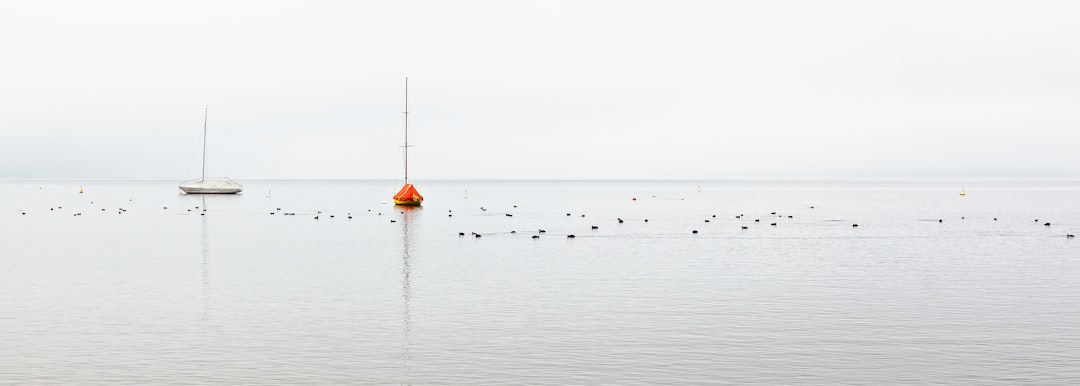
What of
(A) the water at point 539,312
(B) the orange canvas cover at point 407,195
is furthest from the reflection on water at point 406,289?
(B) the orange canvas cover at point 407,195

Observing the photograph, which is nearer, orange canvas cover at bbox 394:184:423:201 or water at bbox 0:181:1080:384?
→ water at bbox 0:181:1080:384

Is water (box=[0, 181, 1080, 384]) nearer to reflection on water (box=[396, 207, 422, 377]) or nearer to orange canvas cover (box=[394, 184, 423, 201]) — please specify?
reflection on water (box=[396, 207, 422, 377])

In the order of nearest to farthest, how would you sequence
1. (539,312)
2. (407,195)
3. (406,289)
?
(539,312), (406,289), (407,195)

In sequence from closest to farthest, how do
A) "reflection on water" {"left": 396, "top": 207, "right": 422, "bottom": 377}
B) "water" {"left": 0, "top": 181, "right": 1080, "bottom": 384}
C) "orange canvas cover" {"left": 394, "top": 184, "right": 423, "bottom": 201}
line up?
"water" {"left": 0, "top": 181, "right": 1080, "bottom": 384}
"reflection on water" {"left": 396, "top": 207, "right": 422, "bottom": 377}
"orange canvas cover" {"left": 394, "top": 184, "right": 423, "bottom": 201}

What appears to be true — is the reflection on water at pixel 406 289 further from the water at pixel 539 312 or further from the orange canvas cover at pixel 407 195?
the orange canvas cover at pixel 407 195

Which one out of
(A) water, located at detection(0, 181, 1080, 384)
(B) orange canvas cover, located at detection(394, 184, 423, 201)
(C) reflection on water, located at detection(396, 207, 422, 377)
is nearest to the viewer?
(A) water, located at detection(0, 181, 1080, 384)

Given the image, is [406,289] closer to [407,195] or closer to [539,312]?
[539,312]

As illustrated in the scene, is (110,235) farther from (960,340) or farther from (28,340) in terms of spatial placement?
(960,340)

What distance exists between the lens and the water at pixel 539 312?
27641mm

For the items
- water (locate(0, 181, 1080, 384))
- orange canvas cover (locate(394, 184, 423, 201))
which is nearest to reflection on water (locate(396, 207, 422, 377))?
water (locate(0, 181, 1080, 384))

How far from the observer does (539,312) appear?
3912cm

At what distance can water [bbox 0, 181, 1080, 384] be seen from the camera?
90.7 feet

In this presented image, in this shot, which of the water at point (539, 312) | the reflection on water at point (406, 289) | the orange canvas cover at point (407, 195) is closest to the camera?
the water at point (539, 312)

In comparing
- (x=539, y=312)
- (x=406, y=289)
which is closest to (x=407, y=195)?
(x=406, y=289)
